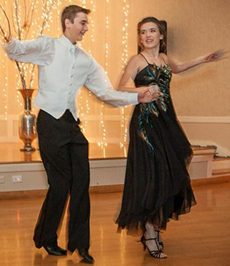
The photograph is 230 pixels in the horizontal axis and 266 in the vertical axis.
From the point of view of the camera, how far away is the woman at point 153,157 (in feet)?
12.1

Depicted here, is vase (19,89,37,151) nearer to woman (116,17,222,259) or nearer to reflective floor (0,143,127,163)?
reflective floor (0,143,127,163)

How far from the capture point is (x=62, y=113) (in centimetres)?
354

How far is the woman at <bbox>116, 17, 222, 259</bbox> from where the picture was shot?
12.1 feet

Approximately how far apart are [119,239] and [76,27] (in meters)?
1.54

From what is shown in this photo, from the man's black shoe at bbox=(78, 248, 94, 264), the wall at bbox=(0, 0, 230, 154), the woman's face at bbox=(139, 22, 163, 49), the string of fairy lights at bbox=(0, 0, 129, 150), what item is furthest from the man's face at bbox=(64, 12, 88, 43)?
the string of fairy lights at bbox=(0, 0, 129, 150)

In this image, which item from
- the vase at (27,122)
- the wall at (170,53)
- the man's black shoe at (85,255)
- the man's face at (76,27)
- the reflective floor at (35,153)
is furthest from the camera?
the wall at (170,53)

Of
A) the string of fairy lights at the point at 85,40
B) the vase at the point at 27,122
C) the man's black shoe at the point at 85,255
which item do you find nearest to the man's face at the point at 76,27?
the man's black shoe at the point at 85,255

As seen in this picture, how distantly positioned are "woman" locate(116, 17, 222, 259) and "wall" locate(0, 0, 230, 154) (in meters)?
3.68

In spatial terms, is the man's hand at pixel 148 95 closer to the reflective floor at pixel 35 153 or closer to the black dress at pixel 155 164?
the black dress at pixel 155 164

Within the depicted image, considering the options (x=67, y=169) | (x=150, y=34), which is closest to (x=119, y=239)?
(x=67, y=169)

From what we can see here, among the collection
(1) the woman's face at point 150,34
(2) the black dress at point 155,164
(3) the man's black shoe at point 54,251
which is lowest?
(3) the man's black shoe at point 54,251

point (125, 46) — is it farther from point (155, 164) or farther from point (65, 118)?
point (65, 118)

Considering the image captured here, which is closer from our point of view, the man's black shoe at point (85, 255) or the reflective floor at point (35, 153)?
the man's black shoe at point (85, 255)

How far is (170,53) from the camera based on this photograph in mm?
7852
